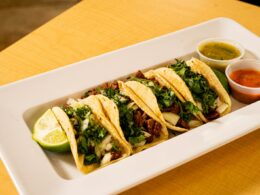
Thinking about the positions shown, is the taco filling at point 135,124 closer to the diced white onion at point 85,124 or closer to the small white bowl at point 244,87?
the diced white onion at point 85,124

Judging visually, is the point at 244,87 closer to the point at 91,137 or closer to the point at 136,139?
the point at 136,139

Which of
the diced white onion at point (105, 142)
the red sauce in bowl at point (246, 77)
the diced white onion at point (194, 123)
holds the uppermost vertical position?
the diced white onion at point (105, 142)

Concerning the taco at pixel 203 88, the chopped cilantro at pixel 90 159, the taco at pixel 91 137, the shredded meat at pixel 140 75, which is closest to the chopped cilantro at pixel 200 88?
the taco at pixel 203 88

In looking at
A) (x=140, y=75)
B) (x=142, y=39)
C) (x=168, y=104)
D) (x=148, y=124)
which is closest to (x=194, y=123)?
(x=168, y=104)

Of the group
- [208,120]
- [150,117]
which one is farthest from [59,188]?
[208,120]

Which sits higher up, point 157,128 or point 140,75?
point 140,75

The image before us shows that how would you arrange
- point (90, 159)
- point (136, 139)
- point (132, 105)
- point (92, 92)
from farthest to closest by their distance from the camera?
point (92, 92)
point (132, 105)
point (136, 139)
point (90, 159)
